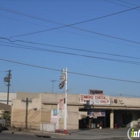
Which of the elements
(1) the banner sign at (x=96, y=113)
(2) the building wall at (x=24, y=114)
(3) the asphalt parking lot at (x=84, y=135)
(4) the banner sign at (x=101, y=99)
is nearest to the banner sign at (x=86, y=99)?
(4) the banner sign at (x=101, y=99)

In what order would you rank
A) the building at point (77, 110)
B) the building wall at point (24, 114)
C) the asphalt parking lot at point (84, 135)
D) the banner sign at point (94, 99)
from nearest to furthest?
the asphalt parking lot at point (84, 135), the building at point (77, 110), the building wall at point (24, 114), the banner sign at point (94, 99)

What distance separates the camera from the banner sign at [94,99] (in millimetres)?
45375

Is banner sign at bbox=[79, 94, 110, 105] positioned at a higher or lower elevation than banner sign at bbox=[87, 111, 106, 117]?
higher

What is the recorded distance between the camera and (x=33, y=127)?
4412 cm

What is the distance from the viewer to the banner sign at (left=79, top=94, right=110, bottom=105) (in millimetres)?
45375

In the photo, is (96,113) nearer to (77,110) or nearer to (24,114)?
(77,110)

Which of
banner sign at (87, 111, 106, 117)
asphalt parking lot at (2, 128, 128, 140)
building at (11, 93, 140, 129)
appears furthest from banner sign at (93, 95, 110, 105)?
asphalt parking lot at (2, 128, 128, 140)

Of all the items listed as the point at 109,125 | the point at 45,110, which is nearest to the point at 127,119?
the point at 109,125

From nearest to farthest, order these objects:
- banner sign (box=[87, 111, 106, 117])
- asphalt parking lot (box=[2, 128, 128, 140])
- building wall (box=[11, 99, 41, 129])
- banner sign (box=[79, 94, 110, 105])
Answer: asphalt parking lot (box=[2, 128, 128, 140])
building wall (box=[11, 99, 41, 129])
banner sign (box=[79, 94, 110, 105])
banner sign (box=[87, 111, 106, 117])

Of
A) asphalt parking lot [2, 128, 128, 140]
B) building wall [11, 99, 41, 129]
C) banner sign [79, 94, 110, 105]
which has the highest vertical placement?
banner sign [79, 94, 110, 105]

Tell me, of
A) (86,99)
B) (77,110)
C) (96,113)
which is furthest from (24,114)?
(96,113)

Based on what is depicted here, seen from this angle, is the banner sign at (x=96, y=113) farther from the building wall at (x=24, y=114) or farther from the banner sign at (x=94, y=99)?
the building wall at (x=24, y=114)

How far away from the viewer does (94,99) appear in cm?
4625

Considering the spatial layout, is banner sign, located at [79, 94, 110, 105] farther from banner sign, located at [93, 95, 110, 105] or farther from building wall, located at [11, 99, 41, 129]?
building wall, located at [11, 99, 41, 129]
